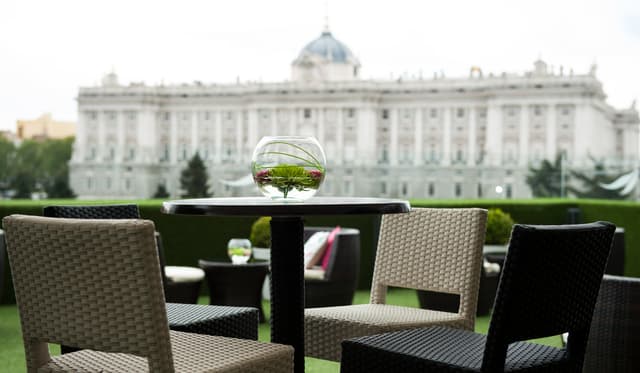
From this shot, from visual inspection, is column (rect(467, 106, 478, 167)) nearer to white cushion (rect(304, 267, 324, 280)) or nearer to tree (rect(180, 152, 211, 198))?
tree (rect(180, 152, 211, 198))

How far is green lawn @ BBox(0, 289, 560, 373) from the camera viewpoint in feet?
14.8

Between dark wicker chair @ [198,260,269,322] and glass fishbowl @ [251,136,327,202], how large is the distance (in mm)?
3228

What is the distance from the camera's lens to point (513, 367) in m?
2.20

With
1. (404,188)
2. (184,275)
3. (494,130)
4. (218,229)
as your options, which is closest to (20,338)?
(184,275)

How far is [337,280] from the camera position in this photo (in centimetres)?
580

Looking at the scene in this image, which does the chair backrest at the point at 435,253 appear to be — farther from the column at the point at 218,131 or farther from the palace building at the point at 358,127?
the column at the point at 218,131

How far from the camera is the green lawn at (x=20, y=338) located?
4.52 m

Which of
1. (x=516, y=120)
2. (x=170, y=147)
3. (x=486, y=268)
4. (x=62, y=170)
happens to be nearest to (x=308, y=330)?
(x=486, y=268)

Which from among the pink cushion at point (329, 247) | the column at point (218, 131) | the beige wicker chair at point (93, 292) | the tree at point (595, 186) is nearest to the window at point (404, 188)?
the column at point (218, 131)

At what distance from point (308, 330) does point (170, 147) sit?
62285 mm

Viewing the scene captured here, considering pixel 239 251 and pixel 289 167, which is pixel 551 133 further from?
pixel 289 167

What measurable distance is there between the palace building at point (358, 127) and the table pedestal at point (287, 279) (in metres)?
47.5

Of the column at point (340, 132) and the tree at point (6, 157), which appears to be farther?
the tree at point (6, 157)

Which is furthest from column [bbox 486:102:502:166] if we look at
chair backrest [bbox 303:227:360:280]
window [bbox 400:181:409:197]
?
chair backrest [bbox 303:227:360:280]
